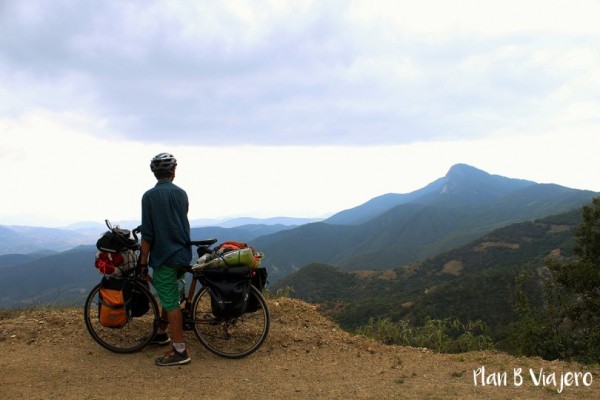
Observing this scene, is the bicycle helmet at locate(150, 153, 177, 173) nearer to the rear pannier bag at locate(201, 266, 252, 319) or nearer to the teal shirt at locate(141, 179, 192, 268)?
the teal shirt at locate(141, 179, 192, 268)

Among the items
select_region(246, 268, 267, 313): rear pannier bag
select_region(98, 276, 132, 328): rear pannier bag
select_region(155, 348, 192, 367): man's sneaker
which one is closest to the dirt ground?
select_region(155, 348, 192, 367): man's sneaker

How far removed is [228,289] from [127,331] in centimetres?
181

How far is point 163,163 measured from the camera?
458 cm

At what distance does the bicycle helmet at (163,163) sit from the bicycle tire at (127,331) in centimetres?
149

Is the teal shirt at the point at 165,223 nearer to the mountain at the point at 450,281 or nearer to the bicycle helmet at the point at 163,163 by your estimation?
the bicycle helmet at the point at 163,163

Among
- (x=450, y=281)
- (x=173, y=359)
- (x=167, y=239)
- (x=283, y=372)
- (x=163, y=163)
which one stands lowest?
(x=450, y=281)

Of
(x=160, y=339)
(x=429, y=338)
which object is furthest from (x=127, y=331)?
(x=429, y=338)

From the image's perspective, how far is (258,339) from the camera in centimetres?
493

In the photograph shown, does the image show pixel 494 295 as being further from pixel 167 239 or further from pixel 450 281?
pixel 167 239

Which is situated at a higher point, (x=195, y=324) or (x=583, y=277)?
(x=195, y=324)

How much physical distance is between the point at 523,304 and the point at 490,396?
392cm

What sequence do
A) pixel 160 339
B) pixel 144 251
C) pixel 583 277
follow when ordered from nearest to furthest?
pixel 144 251, pixel 160 339, pixel 583 277

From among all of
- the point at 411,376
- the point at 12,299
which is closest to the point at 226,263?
the point at 411,376

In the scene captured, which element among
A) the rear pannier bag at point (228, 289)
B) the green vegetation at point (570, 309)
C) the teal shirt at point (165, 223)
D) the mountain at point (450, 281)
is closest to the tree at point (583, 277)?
the green vegetation at point (570, 309)
